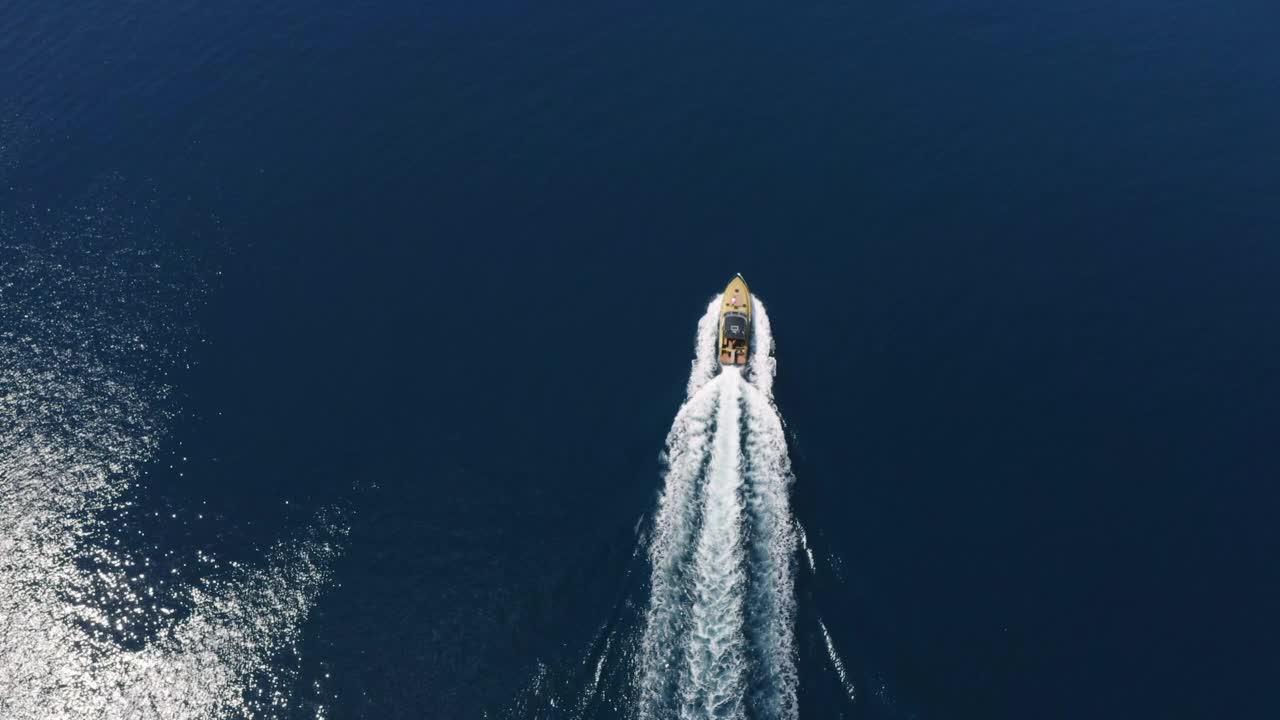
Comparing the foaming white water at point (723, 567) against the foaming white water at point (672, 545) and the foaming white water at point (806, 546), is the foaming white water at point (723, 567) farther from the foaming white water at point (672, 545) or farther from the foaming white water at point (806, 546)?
the foaming white water at point (806, 546)

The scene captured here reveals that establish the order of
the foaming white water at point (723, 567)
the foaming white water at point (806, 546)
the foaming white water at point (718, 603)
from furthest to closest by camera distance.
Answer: the foaming white water at point (806, 546), the foaming white water at point (723, 567), the foaming white water at point (718, 603)

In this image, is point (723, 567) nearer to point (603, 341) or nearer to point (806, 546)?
point (806, 546)

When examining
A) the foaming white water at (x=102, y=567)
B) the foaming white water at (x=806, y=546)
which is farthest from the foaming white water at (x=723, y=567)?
the foaming white water at (x=102, y=567)

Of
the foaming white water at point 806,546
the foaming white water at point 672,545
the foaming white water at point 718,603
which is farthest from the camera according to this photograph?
the foaming white water at point 806,546

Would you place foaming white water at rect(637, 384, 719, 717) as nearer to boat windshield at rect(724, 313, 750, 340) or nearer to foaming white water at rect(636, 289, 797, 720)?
foaming white water at rect(636, 289, 797, 720)

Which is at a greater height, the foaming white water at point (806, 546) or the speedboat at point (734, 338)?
the speedboat at point (734, 338)

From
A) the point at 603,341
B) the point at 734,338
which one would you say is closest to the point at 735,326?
the point at 734,338
